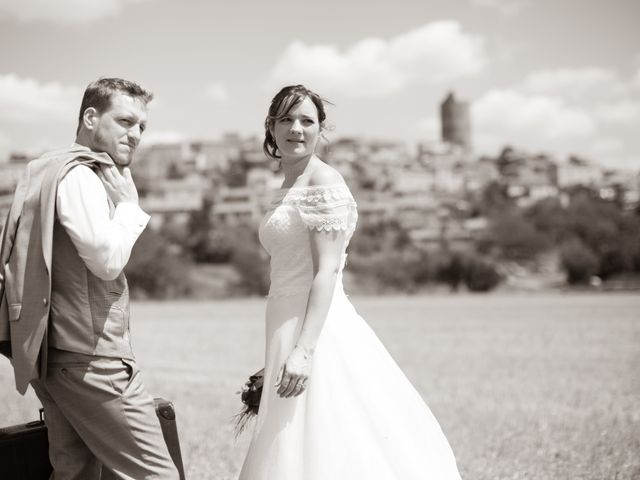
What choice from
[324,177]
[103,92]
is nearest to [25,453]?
[103,92]

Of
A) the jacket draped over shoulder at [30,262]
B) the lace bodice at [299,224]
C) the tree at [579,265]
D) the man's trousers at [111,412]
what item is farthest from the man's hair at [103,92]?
the tree at [579,265]

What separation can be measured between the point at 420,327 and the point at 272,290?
24.8 meters

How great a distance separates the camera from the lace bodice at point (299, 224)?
11.1 ft

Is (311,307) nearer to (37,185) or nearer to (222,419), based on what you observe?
(37,185)

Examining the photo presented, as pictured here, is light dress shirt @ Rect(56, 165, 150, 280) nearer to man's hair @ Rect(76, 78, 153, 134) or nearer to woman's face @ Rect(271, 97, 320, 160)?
man's hair @ Rect(76, 78, 153, 134)

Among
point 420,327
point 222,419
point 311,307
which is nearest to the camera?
point 311,307

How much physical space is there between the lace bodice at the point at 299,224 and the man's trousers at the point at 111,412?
2.86 feet

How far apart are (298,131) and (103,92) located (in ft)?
3.06

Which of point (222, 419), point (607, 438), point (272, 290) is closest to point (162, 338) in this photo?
point (222, 419)

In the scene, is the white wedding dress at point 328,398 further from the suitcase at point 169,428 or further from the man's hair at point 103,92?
the man's hair at point 103,92

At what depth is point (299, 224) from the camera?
3.47m

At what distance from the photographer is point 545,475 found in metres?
5.79

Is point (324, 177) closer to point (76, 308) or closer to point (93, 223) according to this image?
point (93, 223)

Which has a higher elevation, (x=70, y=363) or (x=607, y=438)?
(x=70, y=363)
